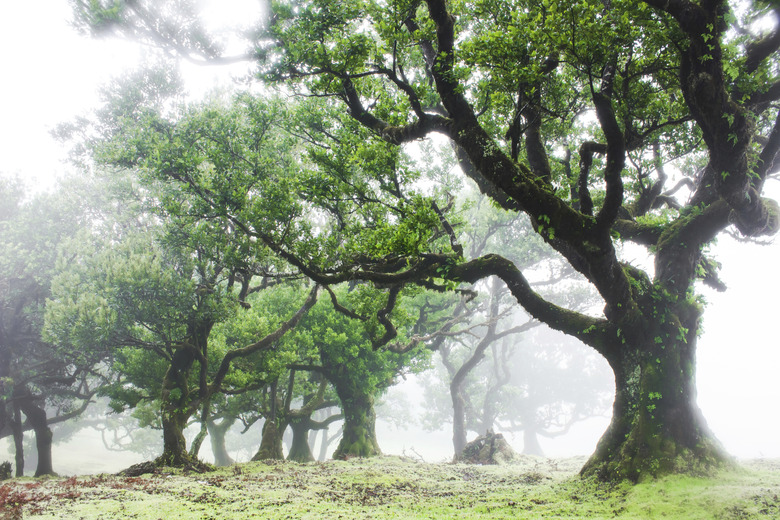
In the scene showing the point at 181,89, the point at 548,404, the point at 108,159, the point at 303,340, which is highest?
Answer: the point at 181,89

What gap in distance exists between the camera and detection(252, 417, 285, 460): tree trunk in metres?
15.2

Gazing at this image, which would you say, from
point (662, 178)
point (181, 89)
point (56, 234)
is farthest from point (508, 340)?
point (56, 234)

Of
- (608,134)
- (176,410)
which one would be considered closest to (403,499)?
(608,134)

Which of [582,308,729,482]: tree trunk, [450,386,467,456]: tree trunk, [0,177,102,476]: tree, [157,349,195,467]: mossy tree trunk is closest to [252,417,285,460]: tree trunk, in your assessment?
[157,349,195,467]: mossy tree trunk

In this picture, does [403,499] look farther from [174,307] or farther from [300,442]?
[300,442]

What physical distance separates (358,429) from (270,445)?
4.26m

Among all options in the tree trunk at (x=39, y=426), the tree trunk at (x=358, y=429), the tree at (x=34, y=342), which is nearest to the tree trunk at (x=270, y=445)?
the tree trunk at (x=358, y=429)

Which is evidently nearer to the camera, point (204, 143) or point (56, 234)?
point (204, 143)

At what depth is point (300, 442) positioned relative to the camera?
1948 centimetres

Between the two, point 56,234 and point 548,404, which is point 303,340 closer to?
point 56,234

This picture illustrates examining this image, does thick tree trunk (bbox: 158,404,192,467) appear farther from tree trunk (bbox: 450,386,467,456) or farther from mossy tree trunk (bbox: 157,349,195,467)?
tree trunk (bbox: 450,386,467,456)

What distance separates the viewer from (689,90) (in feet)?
20.7

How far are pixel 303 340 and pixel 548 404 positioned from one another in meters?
51.9

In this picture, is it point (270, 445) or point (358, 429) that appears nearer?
point (270, 445)
